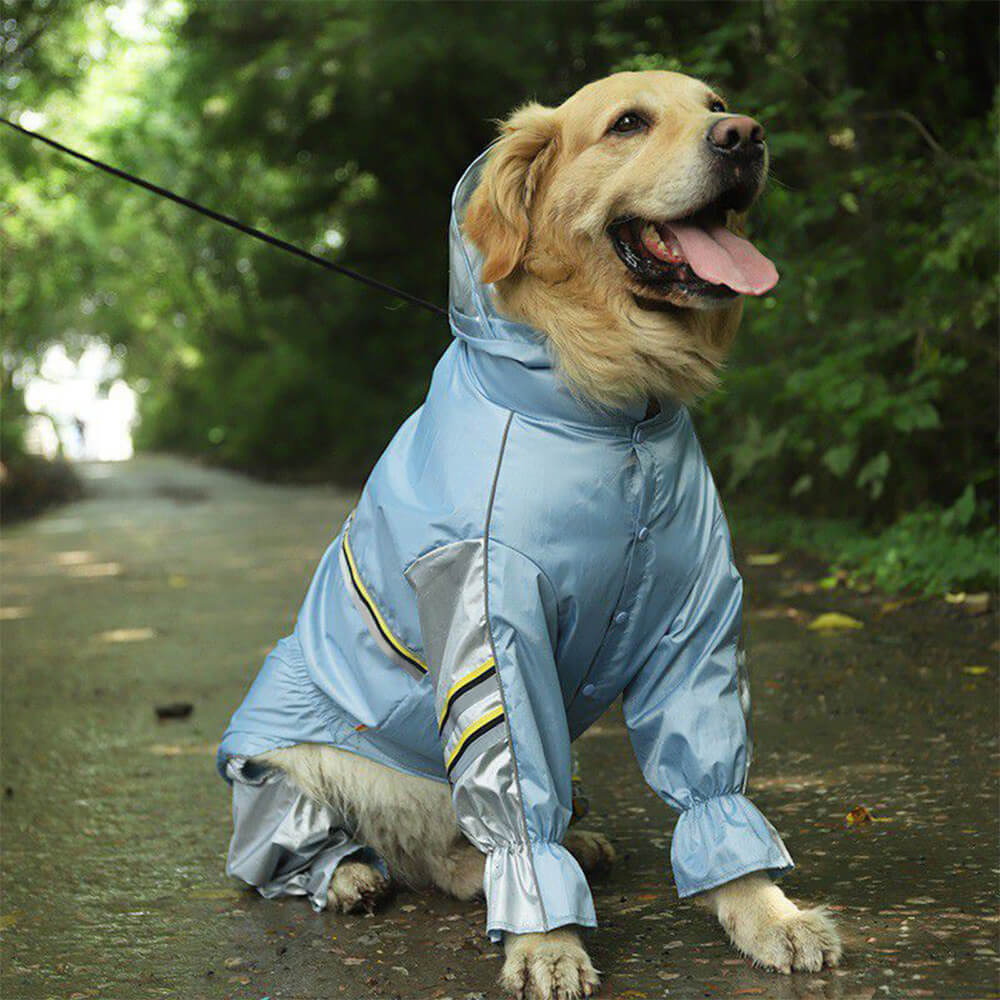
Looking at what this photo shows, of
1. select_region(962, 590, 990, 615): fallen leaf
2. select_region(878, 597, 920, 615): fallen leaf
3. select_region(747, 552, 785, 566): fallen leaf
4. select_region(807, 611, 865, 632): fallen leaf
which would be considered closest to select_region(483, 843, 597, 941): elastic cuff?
select_region(807, 611, 865, 632): fallen leaf

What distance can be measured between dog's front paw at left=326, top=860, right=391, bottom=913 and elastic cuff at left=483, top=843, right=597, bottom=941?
64 cm

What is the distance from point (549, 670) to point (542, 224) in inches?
42.7

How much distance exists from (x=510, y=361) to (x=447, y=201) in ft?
47.0

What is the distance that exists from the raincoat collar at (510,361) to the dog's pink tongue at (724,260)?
0.34 m

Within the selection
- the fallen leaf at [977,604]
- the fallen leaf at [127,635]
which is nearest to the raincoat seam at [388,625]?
the fallen leaf at [977,604]

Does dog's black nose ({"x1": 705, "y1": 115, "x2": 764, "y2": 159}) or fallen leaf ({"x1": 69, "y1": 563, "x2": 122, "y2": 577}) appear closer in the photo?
dog's black nose ({"x1": 705, "y1": 115, "x2": 764, "y2": 159})

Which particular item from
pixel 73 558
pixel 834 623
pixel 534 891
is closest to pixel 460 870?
pixel 534 891

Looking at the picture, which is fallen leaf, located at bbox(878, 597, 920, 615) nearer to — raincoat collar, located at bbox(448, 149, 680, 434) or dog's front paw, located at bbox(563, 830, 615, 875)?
dog's front paw, located at bbox(563, 830, 615, 875)

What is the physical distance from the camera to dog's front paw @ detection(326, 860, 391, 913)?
11.9 ft

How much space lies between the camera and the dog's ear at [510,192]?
3311 mm

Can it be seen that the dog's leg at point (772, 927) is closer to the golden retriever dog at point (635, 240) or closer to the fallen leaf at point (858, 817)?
the golden retriever dog at point (635, 240)

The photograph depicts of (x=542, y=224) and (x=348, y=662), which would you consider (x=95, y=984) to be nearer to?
(x=348, y=662)

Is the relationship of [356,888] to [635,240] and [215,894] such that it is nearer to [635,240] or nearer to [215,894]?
[215,894]

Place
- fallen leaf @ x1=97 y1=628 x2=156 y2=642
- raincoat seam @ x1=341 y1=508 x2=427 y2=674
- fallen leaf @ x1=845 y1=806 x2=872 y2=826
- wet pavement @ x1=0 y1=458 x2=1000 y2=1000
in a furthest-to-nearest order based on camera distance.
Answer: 1. fallen leaf @ x1=97 y1=628 x2=156 y2=642
2. fallen leaf @ x1=845 y1=806 x2=872 y2=826
3. raincoat seam @ x1=341 y1=508 x2=427 y2=674
4. wet pavement @ x1=0 y1=458 x2=1000 y2=1000
